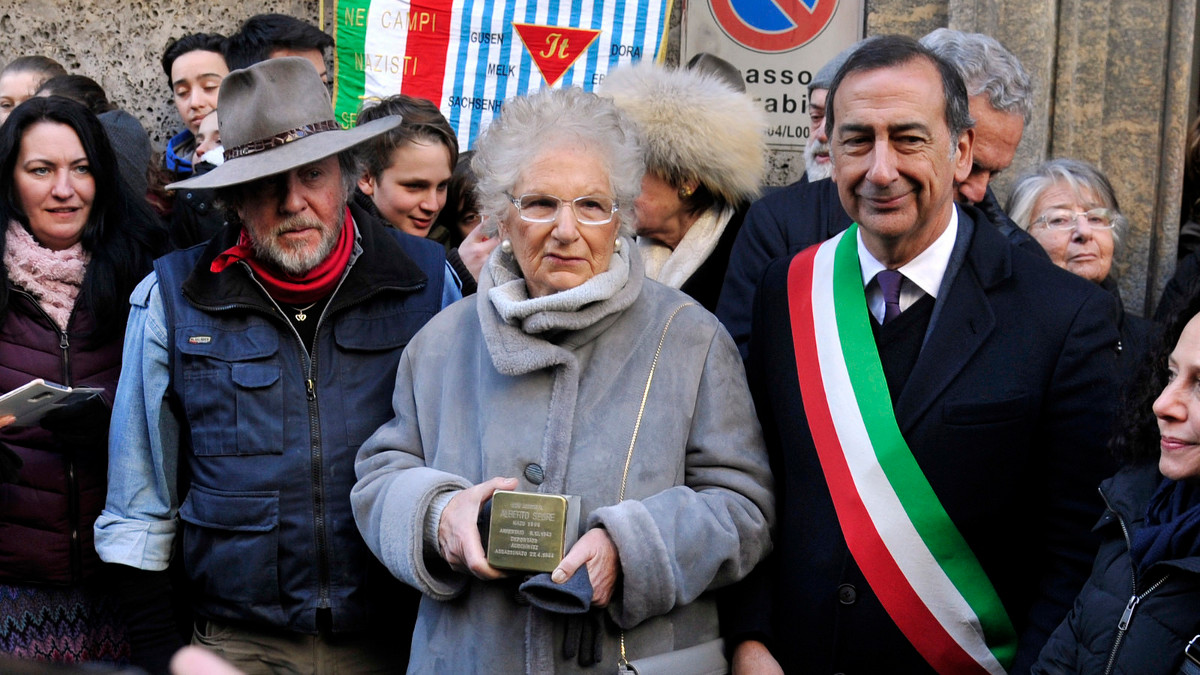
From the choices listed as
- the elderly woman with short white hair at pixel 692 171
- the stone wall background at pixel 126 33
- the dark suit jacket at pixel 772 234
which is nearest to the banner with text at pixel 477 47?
the stone wall background at pixel 126 33

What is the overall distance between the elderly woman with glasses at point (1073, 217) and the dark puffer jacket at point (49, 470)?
2.99 meters

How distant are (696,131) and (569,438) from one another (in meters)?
1.31

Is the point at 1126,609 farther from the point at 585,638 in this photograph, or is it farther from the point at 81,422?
the point at 81,422

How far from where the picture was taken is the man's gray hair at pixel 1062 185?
428cm

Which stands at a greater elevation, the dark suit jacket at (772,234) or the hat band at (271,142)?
the hat band at (271,142)

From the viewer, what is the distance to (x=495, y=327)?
267 cm

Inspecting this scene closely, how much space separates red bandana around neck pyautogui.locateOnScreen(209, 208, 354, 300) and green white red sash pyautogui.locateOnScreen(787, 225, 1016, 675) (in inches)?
47.7

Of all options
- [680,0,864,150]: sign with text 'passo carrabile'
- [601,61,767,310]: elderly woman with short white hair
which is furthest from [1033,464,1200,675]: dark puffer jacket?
[680,0,864,150]: sign with text 'passo carrabile'

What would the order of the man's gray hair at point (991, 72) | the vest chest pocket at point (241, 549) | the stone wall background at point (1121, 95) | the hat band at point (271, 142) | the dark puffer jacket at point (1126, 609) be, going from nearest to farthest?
the dark puffer jacket at point (1126, 609), the vest chest pocket at point (241, 549), the hat band at point (271, 142), the man's gray hair at point (991, 72), the stone wall background at point (1121, 95)

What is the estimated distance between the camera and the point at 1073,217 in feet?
13.9

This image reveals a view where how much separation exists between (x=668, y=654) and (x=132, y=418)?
4.63 ft

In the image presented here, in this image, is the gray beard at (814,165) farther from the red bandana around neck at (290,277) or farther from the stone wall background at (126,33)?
the stone wall background at (126,33)

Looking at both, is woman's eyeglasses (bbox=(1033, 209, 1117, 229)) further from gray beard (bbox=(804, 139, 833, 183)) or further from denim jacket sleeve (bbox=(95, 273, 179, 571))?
denim jacket sleeve (bbox=(95, 273, 179, 571))

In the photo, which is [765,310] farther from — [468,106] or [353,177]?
[468,106]
